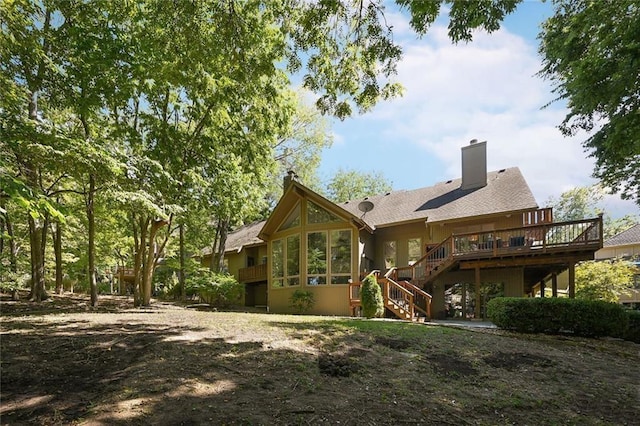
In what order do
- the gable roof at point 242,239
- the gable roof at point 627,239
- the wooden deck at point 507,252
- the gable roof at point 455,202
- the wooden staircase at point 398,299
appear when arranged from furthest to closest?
the gable roof at point 627,239 → the gable roof at point 242,239 → the gable roof at point 455,202 → the wooden staircase at point 398,299 → the wooden deck at point 507,252

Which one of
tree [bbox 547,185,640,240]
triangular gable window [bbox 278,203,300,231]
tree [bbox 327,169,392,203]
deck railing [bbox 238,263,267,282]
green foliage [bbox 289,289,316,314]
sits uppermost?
tree [bbox 327,169,392,203]

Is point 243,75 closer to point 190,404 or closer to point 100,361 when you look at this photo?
point 100,361

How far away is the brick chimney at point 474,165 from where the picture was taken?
16.2 metres

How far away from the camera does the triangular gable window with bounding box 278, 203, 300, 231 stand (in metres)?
15.9

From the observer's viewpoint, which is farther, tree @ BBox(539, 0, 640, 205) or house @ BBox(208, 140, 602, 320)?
house @ BBox(208, 140, 602, 320)

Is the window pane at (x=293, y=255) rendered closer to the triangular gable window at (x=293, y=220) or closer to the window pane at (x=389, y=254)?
the triangular gable window at (x=293, y=220)

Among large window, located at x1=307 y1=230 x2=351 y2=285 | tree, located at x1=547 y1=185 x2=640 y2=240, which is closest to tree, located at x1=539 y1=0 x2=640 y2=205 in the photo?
large window, located at x1=307 y1=230 x2=351 y2=285

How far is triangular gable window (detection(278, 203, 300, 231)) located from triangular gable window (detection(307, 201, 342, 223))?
0.63 meters

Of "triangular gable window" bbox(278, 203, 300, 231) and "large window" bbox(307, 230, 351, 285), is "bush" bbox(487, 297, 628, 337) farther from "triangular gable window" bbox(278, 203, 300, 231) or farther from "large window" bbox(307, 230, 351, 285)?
"triangular gable window" bbox(278, 203, 300, 231)

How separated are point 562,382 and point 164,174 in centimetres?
905

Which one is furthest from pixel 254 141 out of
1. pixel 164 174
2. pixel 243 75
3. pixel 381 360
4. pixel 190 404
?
pixel 190 404

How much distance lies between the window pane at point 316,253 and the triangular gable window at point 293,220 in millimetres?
992

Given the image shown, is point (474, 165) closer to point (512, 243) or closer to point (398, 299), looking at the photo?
point (512, 243)

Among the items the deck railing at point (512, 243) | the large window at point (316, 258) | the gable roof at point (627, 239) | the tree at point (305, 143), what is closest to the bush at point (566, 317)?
the deck railing at point (512, 243)
